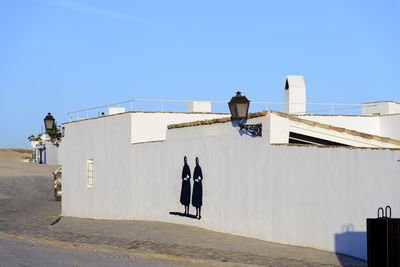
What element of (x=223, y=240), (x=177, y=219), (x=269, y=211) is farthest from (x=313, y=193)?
(x=177, y=219)

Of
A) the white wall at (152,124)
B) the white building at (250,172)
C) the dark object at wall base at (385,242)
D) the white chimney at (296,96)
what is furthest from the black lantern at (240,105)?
the white chimney at (296,96)

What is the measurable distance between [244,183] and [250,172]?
15.8 inches

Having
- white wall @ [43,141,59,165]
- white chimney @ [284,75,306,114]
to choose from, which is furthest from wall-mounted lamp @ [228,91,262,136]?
white wall @ [43,141,59,165]

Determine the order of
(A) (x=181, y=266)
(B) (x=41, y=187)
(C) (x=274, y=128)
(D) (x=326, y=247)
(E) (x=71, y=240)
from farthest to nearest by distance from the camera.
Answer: (B) (x=41, y=187)
(E) (x=71, y=240)
(C) (x=274, y=128)
(D) (x=326, y=247)
(A) (x=181, y=266)

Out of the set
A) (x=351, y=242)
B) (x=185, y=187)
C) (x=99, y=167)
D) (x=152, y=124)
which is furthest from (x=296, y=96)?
(x=351, y=242)

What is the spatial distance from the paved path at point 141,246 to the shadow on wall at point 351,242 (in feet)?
0.61

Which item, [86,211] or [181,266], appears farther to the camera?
[86,211]

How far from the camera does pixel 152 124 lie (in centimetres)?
2011

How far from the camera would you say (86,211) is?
76.2 feet

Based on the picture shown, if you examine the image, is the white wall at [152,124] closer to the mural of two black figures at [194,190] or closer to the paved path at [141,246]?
A: the mural of two black figures at [194,190]

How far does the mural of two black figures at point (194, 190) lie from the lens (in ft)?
55.6

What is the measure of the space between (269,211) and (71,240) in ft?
16.8

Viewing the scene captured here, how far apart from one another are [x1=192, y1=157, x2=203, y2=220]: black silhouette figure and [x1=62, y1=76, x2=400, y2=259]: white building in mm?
147

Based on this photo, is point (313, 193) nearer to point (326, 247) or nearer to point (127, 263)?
point (326, 247)
